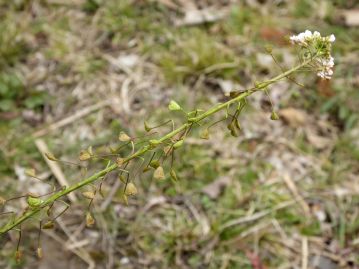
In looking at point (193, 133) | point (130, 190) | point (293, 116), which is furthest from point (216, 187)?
point (130, 190)

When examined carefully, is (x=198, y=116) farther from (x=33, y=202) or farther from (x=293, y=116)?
(x=293, y=116)

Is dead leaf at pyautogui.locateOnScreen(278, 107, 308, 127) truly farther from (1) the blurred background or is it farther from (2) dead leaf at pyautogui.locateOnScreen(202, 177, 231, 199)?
(2) dead leaf at pyautogui.locateOnScreen(202, 177, 231, 199)

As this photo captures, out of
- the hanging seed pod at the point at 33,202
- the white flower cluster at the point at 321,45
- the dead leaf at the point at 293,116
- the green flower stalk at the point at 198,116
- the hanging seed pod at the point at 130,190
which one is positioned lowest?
the dead leaf at the point at 293,116

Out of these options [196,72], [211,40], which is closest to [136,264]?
[196,72]

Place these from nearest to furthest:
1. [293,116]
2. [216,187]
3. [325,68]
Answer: [325,68] < [216,187] < [293,116]

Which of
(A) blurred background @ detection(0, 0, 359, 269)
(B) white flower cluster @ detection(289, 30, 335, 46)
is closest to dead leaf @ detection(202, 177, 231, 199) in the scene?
(A) blurred background @ detection(0, 0, 359, 269)

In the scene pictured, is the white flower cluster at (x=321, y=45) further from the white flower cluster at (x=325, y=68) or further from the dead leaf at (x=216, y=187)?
the dead leaf at (x=216, y=187)

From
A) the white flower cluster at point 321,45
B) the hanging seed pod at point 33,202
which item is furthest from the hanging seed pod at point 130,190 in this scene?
the white flower cluster at point 321,45

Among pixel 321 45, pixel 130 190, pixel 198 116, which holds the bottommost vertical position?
pixel 130 190

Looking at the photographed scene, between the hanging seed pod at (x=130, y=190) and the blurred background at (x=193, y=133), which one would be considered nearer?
the hanging seed pod at (x=130, y=190)
